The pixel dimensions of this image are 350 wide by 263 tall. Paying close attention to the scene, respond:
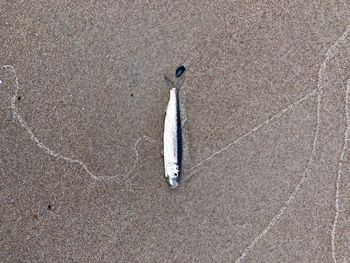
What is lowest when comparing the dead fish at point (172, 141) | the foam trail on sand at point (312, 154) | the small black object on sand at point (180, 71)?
the foam trail on sand at point (312, 154)

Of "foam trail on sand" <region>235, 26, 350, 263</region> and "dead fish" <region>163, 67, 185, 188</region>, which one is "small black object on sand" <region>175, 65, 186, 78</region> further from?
"foam trail on sand" <region>235, 26, 350, 263</region>

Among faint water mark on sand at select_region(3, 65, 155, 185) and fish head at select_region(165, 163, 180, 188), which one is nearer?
fish head at select_region(165, 163, 180, 188)

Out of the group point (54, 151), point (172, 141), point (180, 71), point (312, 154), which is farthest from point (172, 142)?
point (312, 154)

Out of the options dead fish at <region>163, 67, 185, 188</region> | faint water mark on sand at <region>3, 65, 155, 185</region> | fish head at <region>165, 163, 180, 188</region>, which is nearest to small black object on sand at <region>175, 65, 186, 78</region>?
dead fish at <region>163, 67, 185, 188</region>

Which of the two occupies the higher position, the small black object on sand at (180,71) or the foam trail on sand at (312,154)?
the small black object on sand at (180,71)

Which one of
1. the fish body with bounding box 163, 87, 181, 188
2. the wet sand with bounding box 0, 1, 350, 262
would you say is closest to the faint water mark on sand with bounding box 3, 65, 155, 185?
the wet sand with bounding box 0, 1, 350, 262

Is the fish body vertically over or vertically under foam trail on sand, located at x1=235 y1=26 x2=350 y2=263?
over

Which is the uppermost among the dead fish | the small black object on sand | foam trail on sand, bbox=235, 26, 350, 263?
the small black object on sand

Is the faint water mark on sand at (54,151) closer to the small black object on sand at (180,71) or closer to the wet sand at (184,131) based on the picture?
the wet sand at (184,131)

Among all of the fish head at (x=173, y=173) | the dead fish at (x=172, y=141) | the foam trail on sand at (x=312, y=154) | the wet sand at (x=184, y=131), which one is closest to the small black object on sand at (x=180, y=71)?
the wet sand at (x=184, y=131)
